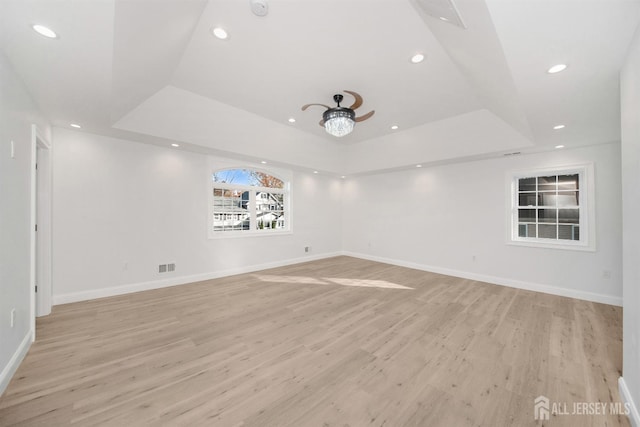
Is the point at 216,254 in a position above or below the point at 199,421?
above

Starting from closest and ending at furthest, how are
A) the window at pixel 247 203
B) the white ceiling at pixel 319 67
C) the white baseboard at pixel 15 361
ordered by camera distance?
the white ceiling at pixel 319 67 < the white baseboard at pixel 15 361 < the window at pixel 247 203

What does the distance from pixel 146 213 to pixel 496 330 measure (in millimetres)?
5471

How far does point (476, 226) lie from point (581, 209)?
1531 mm

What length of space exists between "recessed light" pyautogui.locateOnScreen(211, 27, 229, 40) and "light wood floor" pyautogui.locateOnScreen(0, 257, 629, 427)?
322cm

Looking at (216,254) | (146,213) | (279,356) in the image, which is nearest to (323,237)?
(216,254)

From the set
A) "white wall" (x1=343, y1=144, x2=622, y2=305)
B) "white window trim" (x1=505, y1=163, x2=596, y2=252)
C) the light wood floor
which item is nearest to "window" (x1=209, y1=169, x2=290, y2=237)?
the light wood floor

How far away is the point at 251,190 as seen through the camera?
563 centimetres

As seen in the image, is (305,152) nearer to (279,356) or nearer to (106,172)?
(106,172)

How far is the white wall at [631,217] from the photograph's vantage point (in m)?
1.54

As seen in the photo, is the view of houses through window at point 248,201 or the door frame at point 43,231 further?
the view of houses through window at point 248,201

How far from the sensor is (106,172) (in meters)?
3.78

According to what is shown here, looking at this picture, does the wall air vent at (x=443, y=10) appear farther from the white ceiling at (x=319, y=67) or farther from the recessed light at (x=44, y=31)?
the recessed light at (x=44, y=31)

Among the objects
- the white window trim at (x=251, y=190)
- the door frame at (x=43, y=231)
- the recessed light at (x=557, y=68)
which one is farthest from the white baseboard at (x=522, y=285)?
the door frame at (x=43, y=231)

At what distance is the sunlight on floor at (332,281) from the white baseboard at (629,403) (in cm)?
264
